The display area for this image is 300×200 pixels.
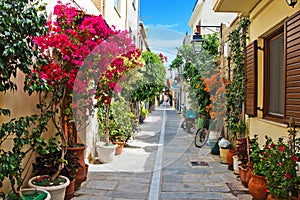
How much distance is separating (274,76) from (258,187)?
188 cm

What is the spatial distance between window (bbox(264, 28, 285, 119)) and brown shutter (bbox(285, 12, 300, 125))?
62 centimetres

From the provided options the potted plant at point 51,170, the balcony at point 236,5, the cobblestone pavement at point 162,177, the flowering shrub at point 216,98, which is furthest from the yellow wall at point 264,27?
the potted plant at point 51,170

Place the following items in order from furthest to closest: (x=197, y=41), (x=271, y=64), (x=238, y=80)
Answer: (x=197, y=41), (x=238, y=80), (x=271, y=64)

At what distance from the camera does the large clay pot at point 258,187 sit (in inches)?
148

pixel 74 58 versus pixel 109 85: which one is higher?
pixel 74 58

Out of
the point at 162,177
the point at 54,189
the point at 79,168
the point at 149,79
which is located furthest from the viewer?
the point at 149,79

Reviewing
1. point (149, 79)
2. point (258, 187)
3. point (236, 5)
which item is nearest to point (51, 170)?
point (258, 187)

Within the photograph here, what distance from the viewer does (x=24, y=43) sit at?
2.48m

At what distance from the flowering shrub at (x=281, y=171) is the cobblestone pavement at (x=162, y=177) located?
3.60 feet

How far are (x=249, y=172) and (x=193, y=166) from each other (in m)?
1.81

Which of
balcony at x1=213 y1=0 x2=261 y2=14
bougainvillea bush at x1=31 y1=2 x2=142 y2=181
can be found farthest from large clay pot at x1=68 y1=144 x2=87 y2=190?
balcony at x1=213 y1=0 x2=261 y2=14

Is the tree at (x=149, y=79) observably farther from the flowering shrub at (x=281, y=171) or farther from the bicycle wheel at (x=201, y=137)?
the flowering shrub at (x=281, y=171)

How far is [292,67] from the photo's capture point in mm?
3535

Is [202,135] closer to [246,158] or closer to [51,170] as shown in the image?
[246,158]
